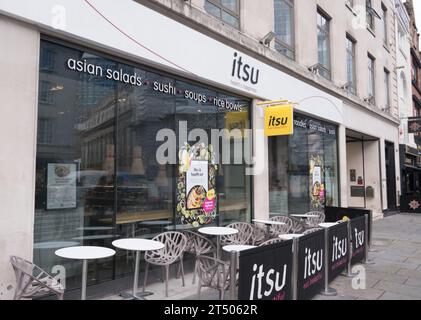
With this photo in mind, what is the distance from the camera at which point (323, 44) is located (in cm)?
1352

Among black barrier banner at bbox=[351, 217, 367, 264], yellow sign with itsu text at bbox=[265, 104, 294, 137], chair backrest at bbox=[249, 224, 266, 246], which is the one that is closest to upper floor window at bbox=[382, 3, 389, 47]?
yellow sign with itsu text at bbox=[265, 104, 294, 137]

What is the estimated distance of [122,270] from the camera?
6.19 m

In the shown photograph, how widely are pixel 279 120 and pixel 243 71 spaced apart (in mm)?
1407

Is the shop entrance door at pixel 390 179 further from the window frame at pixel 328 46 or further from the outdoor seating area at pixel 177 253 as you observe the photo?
the outdoor seating area at pixel 177 253

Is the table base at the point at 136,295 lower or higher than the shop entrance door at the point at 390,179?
lower

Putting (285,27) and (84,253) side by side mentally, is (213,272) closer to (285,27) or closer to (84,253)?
(84,253)

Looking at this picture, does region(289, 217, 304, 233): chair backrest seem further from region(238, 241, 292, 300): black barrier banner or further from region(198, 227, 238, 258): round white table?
region(238, 241, 292, 300): black barrier banner

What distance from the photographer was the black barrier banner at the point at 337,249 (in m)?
6.01

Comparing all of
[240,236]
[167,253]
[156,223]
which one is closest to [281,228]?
[240,236]

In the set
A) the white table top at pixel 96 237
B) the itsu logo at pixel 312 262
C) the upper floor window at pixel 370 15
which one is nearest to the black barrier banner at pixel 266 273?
the itsu logo at pixel 312 262

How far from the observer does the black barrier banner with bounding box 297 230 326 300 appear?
4910 mm

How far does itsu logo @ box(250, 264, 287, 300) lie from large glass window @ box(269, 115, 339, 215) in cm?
568

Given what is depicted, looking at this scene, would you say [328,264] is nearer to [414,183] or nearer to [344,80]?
[344,80]
